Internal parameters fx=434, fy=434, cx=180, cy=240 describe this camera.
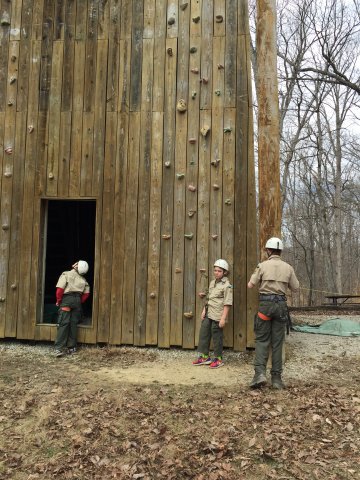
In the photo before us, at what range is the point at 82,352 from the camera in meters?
6.73

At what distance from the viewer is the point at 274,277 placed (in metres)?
5.38

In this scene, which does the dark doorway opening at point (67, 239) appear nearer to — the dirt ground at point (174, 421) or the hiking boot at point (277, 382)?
the dirt ground at point (174, 421)

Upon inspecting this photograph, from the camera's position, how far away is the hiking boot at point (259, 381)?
16.9ft

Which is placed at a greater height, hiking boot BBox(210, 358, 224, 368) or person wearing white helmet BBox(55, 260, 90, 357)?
person wearing white helmet BBox(55, 260, 90, 357)

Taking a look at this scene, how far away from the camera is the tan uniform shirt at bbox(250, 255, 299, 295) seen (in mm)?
5383

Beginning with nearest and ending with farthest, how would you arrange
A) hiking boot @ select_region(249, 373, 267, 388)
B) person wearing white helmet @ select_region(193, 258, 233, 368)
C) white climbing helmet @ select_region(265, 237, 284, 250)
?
hiking boot @ select_region(249, 373, 267, 388)
white climbing helmet @ select_region(265, 237, 284, 250)
person wearing white helmet @ select_region(193, 258, 233, 368)

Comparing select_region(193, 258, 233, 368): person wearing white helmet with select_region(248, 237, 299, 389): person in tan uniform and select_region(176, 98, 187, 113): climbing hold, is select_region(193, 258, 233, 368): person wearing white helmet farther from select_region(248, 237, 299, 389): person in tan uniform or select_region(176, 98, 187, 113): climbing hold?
select_region(176, 98, 187, 113): climbing hold

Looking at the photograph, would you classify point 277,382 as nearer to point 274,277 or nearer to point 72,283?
point 274,277

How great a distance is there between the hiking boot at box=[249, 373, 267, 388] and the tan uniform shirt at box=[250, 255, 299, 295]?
0.99 meters

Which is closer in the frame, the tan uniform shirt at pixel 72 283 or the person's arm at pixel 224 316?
the person's arm at pixel 224 316

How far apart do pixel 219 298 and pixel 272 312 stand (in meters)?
1.11

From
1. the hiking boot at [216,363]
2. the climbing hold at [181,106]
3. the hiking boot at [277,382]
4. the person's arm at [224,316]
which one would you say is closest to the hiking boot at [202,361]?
the hiking boot at [216,363]

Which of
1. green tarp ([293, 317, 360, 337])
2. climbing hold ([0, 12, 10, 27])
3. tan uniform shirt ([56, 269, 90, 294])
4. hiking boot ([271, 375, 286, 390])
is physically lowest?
hiking boot ([271, 375, 286, 390])

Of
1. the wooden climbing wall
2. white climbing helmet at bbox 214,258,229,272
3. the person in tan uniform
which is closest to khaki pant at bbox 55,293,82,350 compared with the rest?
the wooden climbing wall
